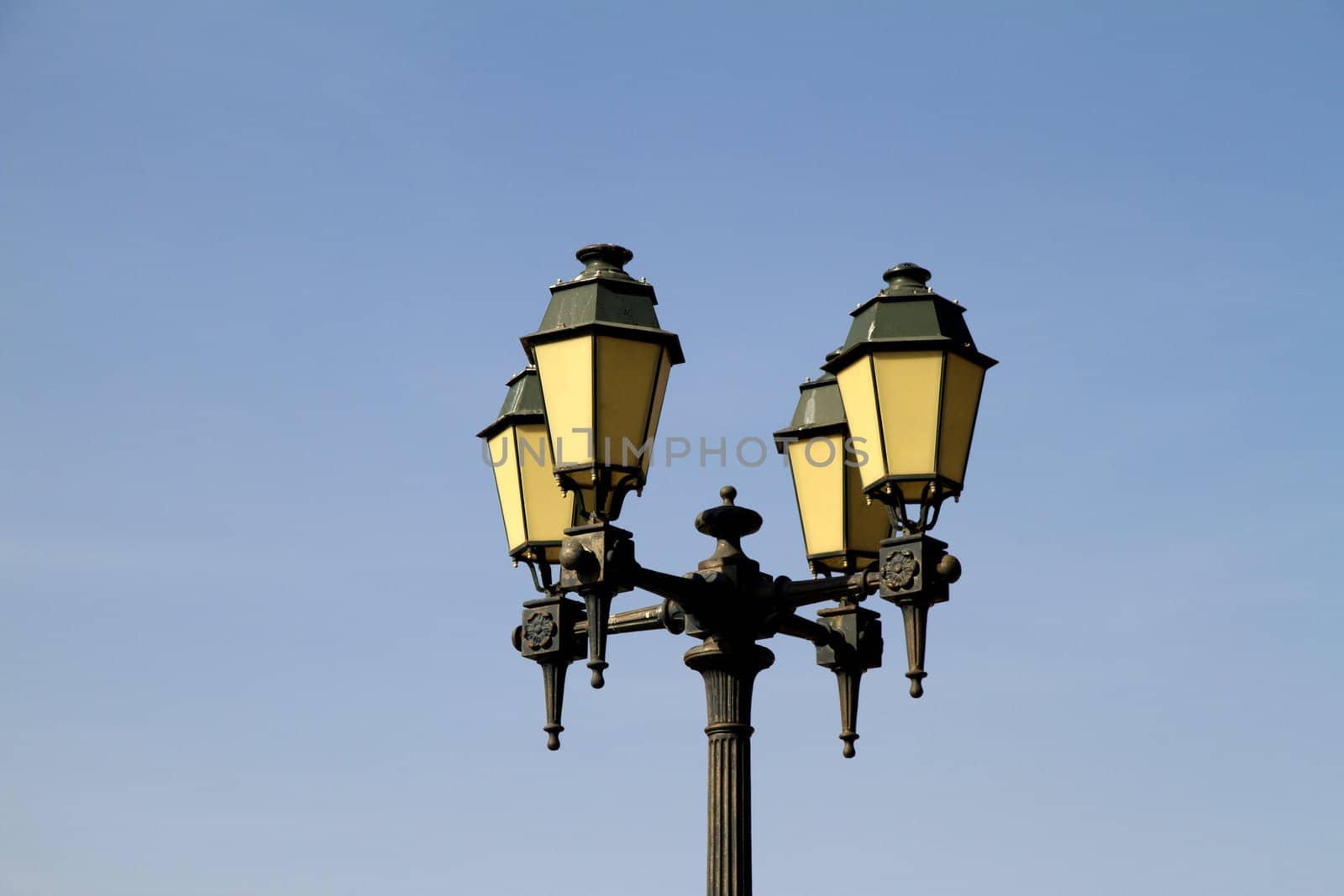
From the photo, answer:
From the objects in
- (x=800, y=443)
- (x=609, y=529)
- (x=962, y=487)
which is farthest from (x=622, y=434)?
(x=800, y=443)

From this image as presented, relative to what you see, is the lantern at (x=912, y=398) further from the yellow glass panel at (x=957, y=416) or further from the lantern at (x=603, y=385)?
the lantern at (x=603, y=385)

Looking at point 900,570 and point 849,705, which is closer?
point 900,570

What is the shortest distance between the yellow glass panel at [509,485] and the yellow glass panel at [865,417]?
5.49ft

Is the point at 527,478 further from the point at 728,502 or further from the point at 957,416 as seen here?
the point at 957,416

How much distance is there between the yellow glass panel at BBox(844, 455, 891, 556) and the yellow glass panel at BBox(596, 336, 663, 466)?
67.9 inches

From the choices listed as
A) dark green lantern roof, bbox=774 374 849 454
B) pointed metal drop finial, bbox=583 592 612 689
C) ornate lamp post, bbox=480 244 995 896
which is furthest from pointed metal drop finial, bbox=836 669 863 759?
pointed metal drop finial, bbox=583 592 612 689

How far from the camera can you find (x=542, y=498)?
7.95 m

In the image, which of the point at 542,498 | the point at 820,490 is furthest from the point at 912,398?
the point at 542,498

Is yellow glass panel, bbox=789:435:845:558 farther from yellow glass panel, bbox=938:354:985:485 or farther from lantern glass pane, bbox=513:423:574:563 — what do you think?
yellow glass panel, bbox=938:354:985:485

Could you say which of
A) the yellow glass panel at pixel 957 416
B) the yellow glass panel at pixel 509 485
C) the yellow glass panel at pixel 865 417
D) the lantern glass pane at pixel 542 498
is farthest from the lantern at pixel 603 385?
the yellow glass panel at pixel 957 416

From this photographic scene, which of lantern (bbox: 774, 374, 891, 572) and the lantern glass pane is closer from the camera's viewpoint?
the lantern glass pane

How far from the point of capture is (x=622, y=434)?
6.86 metres

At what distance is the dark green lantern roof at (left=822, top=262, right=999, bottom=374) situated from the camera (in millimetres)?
6930

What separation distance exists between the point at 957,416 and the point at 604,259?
61.0 inches
